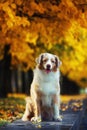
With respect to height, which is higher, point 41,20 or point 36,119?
point 41,20

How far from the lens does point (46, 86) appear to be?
45.7 ft

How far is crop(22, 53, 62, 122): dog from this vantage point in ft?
44.8

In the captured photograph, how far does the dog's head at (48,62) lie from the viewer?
44.6ft

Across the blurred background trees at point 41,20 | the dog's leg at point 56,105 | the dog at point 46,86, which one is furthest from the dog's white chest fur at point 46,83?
the blurred background trees at point 41,20

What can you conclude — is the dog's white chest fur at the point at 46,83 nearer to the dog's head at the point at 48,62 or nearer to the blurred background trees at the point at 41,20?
the dog's head at the point at 48,62

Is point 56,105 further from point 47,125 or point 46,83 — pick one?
point 47,125

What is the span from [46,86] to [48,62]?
0.69m

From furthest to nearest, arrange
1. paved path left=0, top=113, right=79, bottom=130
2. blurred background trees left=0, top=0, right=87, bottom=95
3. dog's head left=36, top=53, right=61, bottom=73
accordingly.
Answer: blurred background trees left=0, top=0, right=87, bottom=95 < dog's head left=36, top=53, right=61, bottom=73 < paved path left=0, top=113, right=79, bottom=130

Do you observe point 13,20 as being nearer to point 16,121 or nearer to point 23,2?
point 23,2

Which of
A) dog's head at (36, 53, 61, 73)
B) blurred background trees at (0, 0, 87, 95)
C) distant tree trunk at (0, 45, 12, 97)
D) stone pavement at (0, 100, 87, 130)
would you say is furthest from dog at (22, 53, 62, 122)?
distant tree trunk at (0, 45, 12, 97)

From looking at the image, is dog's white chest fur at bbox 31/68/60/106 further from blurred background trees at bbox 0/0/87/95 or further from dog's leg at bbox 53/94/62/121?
blurred background trees at bbox 0/0/87/95

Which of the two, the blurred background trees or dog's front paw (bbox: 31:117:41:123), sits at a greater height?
the blurred background trees

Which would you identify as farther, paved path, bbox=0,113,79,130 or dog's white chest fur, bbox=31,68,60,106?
dog's white chest fur, bbox=31,68,60,106

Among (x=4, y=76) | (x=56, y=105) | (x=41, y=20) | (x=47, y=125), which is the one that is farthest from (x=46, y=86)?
(x=4, y=76)
